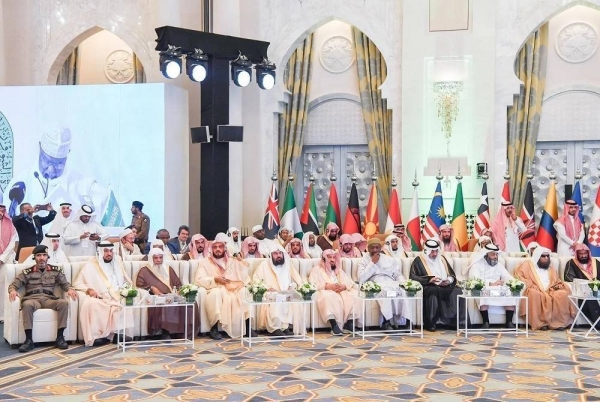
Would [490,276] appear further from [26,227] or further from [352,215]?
[26,227]

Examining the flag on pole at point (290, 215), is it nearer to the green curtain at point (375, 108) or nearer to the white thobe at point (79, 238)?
the green curtain at point (375, 108)

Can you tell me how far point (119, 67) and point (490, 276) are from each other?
25.4 feet

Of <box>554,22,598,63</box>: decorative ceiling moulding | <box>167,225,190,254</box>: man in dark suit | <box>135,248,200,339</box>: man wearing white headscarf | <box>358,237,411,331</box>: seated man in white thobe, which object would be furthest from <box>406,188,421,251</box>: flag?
<box>135,248,200,339</box>: man wearing white headscarf

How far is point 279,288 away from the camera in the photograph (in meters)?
10.4

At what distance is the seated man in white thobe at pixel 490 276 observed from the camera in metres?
10.4

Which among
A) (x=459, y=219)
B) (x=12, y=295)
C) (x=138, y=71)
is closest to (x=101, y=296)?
(x=12, y=295)

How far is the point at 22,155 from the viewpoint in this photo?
1362 cm

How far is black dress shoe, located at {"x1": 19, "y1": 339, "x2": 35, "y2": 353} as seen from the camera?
8891 millimetres

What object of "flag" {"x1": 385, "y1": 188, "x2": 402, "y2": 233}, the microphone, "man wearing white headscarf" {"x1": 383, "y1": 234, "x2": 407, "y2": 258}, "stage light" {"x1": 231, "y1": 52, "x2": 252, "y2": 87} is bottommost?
"man wearing white headscarf" {"x1": 383, "y1": 234, "x2": 407, "y2": 258}

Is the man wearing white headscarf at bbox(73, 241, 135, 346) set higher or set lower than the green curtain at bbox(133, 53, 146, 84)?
lower

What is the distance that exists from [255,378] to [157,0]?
8435 mm

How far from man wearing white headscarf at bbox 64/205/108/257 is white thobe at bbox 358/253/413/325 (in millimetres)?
3221

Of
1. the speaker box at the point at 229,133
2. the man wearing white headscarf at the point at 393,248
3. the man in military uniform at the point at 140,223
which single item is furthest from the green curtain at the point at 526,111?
the man in military uniform at the point at 140,223

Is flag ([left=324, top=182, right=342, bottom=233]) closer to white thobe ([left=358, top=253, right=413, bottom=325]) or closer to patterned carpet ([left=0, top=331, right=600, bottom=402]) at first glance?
white thobe ([left=358, top=253, right=413, bottom=325])
